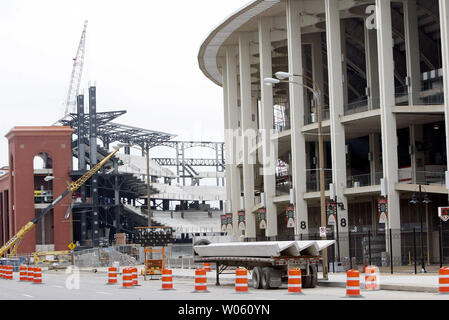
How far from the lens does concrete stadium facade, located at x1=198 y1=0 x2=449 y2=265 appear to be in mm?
54938

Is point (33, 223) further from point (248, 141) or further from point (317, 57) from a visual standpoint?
point (317, 57)

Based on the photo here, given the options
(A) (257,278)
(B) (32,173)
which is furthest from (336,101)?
(B) (32,173)

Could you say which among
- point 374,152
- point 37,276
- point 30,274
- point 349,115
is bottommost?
point 30,274

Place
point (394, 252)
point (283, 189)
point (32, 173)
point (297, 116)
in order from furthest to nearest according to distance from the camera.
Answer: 1. point (32, 173)
2. point (283, 189)
3. point (297, 116)
4. point (394, 252)

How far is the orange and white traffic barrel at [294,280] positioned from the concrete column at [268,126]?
3689cm

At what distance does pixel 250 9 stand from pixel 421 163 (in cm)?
1762

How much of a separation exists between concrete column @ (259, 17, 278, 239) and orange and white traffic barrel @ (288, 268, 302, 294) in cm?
3689

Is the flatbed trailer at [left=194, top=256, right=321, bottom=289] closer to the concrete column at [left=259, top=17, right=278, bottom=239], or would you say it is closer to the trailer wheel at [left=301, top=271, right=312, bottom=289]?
the trailer wheel at [left=301, top=271, right=312, bottom=289]

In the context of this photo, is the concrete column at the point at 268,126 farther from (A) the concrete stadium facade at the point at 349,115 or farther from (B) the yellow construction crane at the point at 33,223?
(B) the yellow construction crane at the point at 33,223

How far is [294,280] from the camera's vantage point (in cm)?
2975

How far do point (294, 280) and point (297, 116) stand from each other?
112 feet

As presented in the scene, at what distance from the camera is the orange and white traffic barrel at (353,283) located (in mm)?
26859

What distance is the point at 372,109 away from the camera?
57.7m
